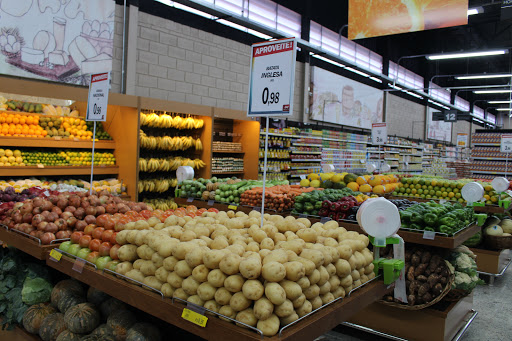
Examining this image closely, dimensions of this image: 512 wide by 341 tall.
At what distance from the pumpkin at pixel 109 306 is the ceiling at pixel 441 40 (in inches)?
359

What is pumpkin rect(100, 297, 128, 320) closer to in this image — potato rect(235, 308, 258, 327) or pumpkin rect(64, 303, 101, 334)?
pumpkin rect(64, 303, 101, 334)

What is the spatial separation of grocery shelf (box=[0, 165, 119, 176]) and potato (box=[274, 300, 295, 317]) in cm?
499

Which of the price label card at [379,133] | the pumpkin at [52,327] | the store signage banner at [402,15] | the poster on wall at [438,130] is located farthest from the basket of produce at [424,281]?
the poster on wall at [438,130]

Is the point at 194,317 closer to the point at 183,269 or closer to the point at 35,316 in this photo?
the point at 183,269

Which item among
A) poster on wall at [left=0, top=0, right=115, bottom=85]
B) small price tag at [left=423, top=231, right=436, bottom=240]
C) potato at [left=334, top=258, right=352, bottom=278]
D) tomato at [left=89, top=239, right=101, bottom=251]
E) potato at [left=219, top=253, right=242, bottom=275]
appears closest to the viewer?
potato at [left=219, top=253, right=242, bottom=275]

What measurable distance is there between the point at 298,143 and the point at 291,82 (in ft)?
25.2

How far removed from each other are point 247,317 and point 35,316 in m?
1.94

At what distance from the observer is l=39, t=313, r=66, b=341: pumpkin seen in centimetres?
257

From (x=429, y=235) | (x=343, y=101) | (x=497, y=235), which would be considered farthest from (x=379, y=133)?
(x=429, y=235)

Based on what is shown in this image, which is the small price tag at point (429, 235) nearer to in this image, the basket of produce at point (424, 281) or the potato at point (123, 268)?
the basket of produce at point (424, 281)

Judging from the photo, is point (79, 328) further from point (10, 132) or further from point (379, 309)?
point (10, 132)

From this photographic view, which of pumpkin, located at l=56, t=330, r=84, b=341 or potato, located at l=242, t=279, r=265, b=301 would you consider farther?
pumpkin, located at l=56, t=330, r=84, b=341

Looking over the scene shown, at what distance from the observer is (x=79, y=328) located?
7.80ft

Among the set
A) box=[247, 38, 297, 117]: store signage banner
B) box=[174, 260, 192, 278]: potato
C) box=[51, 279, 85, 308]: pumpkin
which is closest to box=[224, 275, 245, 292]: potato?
box=[174, 260, 192, 278]: potato
